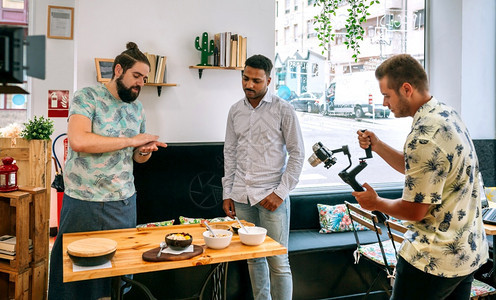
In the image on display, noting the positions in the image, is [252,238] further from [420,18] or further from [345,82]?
[420,18]

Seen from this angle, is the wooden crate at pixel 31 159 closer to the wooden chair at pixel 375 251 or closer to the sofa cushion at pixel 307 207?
the sofa cushion at pixel 307 207

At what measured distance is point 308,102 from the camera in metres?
4.36

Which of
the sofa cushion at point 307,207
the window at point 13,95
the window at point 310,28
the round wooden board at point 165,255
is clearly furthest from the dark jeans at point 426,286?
the window at point 13,95

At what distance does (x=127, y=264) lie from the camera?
1.64m

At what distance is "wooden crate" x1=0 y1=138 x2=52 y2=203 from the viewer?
2924 millimetres

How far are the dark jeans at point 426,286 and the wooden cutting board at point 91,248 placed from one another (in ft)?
3.77

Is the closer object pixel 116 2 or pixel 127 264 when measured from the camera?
pixel 127 264

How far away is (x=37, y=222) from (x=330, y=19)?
3.39 m

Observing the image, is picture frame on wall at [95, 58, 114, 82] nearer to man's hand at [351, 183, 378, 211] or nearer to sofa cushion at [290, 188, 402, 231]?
sofa cushion at [290, 188, 402, 231]

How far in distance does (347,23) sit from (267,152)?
2359 millimetres

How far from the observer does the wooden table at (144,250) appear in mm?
1588

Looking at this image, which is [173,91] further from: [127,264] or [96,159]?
[127,264]

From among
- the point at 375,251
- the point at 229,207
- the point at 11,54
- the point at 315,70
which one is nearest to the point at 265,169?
the point at 229,207

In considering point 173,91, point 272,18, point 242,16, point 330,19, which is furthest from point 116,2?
point 330,19
